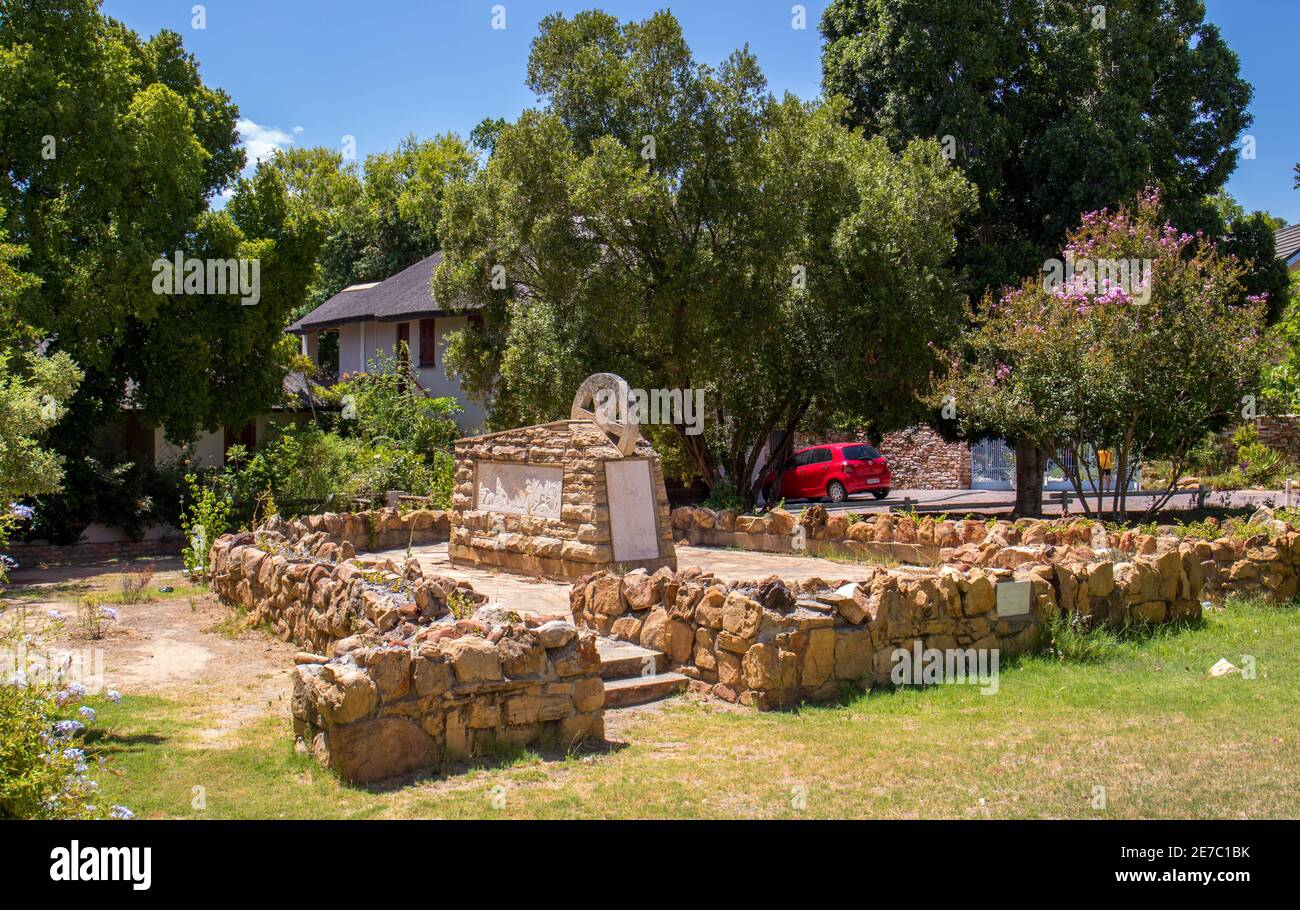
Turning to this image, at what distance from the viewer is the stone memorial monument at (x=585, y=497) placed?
522 inches

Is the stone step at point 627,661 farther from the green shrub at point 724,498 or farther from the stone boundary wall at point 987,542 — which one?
the green shrub at point 724,498

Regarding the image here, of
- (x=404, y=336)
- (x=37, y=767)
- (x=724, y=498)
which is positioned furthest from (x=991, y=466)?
(x=37, y=767)

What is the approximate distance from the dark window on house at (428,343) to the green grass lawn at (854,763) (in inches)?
824

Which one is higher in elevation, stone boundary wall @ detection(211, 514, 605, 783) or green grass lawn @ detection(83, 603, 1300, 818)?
stone boundary wall @ detection(211, 514, 605, 783)

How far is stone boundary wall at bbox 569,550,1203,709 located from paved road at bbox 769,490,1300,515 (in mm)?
11285

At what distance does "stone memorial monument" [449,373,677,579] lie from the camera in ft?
43.5

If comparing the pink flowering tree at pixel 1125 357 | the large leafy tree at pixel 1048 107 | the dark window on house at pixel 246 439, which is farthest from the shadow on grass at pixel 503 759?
the dark window on house at pixel 246 439

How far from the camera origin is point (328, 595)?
369 inches

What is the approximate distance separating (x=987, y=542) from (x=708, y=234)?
8655 mm

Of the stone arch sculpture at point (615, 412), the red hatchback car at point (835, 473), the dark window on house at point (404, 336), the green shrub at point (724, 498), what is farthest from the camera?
the dark window on house at point (404, 336)

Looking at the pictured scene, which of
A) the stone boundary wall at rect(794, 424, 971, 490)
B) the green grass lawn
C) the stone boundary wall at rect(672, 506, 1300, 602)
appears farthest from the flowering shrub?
the stone boundary wall at rect(794, 424, 971, 490)

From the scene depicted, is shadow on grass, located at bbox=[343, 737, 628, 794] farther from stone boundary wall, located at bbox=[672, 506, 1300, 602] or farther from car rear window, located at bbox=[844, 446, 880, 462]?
car rear window, located at bbox=[844, 446, 880, 462]

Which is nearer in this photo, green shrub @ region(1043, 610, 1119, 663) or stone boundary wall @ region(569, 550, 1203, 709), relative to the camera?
stone boundary wall @ region(569, 550, 1203, 709)

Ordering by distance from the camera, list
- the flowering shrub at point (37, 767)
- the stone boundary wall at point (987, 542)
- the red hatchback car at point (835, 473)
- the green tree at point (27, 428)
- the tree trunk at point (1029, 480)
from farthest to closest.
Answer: the red hatchback car at point (835, 473), the tree trunk at point (1029, 480), the stone boundary wall at point (987, 542), the green tree at point (27, 428), the flowering shrub at point (37, 767)
